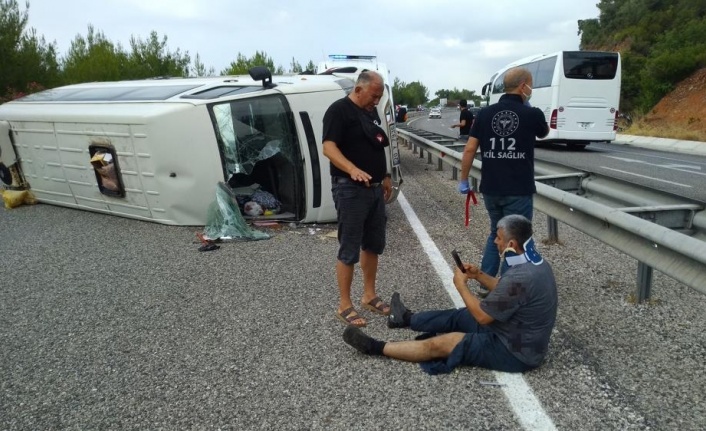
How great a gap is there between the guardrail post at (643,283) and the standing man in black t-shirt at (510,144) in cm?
93

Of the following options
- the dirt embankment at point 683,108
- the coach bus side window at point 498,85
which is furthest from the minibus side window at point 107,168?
the dirt embankment at point 683,108

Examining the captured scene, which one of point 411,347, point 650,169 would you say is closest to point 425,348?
point 411,347

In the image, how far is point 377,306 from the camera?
4.39 meters

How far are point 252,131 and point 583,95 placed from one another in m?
15.4

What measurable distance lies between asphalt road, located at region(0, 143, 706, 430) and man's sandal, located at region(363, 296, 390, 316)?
7cm

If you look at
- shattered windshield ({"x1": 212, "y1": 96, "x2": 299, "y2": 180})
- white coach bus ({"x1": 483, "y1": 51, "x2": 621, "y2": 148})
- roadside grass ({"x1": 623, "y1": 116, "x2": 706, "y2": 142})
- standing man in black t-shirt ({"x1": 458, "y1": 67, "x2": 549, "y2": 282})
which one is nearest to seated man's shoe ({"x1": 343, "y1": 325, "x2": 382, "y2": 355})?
standing man in black t-shirt ({"x1": 458, "y1": 67, "x2": 549, "y2": 282})

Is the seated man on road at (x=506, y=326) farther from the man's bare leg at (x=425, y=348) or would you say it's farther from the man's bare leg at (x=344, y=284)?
the man's bare leg at (x=344, y=284)

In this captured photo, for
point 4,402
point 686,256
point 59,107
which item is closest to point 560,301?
point 686,256

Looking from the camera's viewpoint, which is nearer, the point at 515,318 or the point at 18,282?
the point at 515,318

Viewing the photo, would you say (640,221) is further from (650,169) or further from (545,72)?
(545,72)

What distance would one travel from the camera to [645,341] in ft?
12.1

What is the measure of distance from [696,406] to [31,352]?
4.04 metres

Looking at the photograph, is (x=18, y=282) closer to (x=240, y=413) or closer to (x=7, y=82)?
(x=240, y=413)

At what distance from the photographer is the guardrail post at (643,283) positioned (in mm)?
4270
